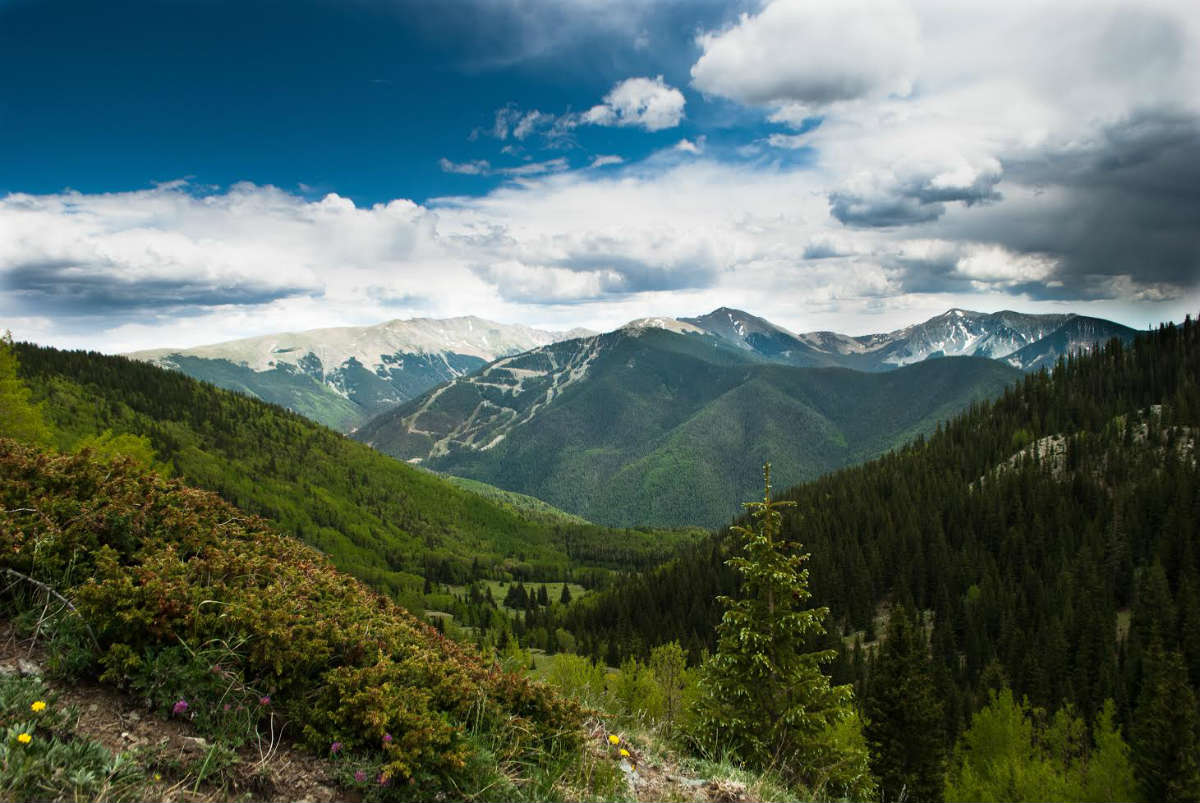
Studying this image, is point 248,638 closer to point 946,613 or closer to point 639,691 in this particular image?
point 639,691

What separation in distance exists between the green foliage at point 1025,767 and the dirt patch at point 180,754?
53.5 metres

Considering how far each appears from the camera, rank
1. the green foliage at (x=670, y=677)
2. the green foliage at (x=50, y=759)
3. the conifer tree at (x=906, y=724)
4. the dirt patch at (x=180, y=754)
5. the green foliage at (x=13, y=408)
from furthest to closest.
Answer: the green foliage at (x=670, y=677)
the conifer tree at (x=906, y=724)
the green foliage at (x=13, y=408)
the dirt patch at (x=180, y=754)
the green foliage at (x=50, y=759)

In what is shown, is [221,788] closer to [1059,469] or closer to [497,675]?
[497,675]

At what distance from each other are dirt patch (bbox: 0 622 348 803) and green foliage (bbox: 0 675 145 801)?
0.71 ft

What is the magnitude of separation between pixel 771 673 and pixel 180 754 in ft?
65.8

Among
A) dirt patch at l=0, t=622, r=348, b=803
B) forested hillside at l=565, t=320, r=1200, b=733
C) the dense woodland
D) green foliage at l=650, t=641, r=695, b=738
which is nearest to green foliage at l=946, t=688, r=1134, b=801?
the dense woodland

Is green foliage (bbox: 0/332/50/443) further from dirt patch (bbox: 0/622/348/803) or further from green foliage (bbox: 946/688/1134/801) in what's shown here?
green foliage (bbox: 946/688/1134/801)

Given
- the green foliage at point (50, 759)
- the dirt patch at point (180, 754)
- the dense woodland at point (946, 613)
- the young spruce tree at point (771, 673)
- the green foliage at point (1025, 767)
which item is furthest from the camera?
the green foliage at point (1025, 767)

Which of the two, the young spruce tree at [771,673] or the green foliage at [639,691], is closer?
the young spruce tree at [771,673]

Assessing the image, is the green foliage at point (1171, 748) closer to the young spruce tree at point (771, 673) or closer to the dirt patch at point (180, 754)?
the young spruce tree at point (771, 673)

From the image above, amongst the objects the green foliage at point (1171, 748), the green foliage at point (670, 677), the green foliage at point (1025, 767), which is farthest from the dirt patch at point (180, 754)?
the green foliage at point (1171, 748)

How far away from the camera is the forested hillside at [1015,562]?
286 feet

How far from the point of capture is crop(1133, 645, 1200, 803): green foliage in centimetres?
4275

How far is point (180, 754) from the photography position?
6.15 meters
